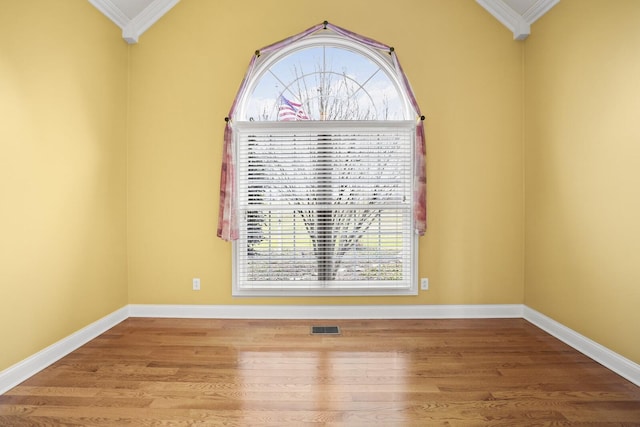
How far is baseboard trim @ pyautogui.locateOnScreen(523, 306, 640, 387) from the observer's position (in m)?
2.14

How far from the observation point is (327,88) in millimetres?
3309

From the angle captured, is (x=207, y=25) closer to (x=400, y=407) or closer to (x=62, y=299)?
(x=62, y=299)

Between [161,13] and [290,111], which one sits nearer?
[161,13]

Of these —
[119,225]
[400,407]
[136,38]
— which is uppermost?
[136,38]

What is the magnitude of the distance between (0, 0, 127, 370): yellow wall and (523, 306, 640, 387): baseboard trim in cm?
383

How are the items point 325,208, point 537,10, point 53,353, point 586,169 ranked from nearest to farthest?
point 53,353, point 586,169, point 537,10, point 325,208

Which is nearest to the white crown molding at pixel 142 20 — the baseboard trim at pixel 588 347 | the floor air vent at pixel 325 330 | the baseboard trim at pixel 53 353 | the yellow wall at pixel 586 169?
the baseboard trim at pixel 53 353

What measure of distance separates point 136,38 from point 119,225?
5.82 feet

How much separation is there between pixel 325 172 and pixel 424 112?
109 centimetres

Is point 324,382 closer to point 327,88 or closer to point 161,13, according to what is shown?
point 327,88

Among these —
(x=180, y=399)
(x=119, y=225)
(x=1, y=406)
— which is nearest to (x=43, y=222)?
(x=119, y=225)

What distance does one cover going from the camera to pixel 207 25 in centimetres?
320

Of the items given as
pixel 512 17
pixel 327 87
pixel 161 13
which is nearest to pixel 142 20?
pixel 161 13

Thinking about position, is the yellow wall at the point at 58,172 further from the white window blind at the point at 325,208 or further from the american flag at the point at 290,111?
the american flag at the point at 290,111
